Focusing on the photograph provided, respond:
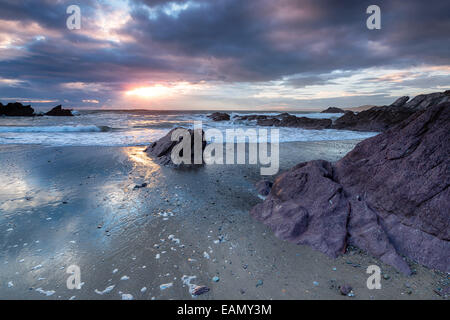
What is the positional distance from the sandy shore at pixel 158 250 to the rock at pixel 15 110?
6163 centimetres

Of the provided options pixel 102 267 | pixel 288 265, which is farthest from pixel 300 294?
pixel 102 267

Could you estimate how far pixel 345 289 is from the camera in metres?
2.40

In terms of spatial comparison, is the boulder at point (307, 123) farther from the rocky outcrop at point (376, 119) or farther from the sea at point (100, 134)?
the sea at point (100, 134)

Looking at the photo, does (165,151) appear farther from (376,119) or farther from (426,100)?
(426,100)

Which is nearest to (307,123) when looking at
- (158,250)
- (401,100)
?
(401,100)

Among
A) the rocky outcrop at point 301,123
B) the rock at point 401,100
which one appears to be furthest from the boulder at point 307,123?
the rock at point 401,100

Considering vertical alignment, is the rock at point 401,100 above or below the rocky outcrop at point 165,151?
above

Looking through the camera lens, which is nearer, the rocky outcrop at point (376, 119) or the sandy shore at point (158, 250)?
the sandy shore at point (158, 250)

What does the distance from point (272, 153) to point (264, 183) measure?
4.86 meters

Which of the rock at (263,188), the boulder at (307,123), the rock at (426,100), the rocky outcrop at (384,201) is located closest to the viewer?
the rocky outcrop at (384,201)

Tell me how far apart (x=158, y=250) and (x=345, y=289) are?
2557 mm

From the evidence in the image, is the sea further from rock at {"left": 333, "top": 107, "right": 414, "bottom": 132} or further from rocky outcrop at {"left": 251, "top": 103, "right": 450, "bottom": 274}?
rocky outcrop at {"left": 251, "top": 103, "right": 450, "bottom": 274}

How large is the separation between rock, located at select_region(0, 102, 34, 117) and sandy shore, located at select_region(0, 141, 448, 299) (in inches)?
2426

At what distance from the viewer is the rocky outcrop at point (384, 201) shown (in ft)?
9.55
